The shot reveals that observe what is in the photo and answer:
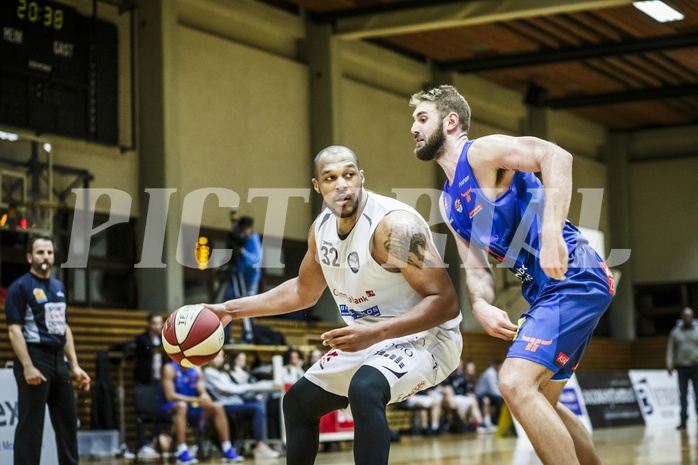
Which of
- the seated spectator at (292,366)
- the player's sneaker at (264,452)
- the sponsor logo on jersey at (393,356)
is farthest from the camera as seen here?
the seated spectator at (292,366)

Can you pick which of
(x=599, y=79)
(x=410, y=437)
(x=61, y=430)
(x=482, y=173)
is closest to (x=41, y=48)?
(x=61, y=430)

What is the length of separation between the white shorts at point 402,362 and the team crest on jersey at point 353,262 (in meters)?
0.40

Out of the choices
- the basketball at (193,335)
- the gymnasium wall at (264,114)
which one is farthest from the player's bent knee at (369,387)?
the gymnasium wall at (264,114)

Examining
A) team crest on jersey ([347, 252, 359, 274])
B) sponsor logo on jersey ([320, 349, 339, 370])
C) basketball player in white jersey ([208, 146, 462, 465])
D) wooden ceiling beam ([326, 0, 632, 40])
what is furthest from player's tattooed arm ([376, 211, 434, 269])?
wooden ceiling beam ([326, 0, 632, 40])

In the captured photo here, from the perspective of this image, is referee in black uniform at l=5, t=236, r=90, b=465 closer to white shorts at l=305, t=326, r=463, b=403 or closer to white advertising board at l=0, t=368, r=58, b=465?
white advertising board at l=0, t=368, r=58, b=465

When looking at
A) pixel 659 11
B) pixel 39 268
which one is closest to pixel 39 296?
pixel 39 268

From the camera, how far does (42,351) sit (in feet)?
26.3

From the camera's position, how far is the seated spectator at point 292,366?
13.2m

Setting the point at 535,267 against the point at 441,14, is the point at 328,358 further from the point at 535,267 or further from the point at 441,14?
the point at 441,14

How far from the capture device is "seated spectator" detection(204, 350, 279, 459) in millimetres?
12531

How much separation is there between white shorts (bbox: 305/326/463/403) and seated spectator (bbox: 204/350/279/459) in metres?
7.55

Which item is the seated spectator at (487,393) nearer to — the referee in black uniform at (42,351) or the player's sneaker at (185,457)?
the player's sneaker at (185,457)

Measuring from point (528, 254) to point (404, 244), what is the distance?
1.99ft

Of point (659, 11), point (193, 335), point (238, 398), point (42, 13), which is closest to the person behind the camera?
point (193, 335)
